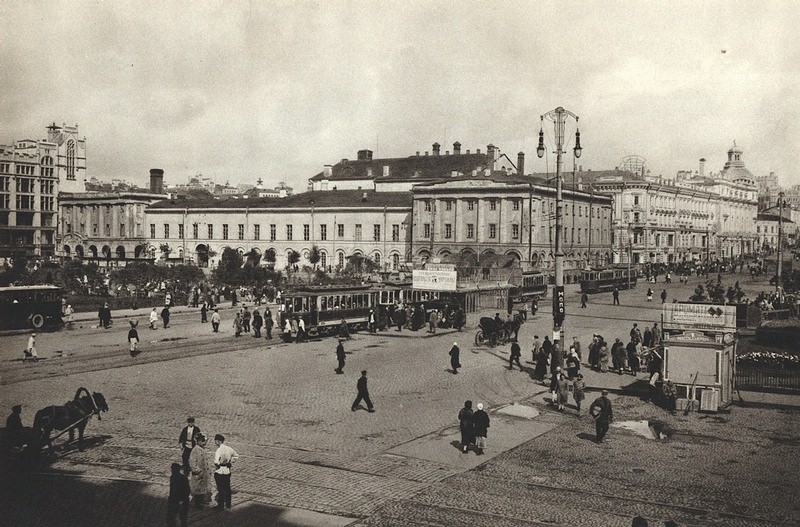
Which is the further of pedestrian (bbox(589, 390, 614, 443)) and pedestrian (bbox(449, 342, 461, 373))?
pedestrian (bbox(449, 342, 461, 373))

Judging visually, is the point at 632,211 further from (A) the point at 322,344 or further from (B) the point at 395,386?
(B) the point at 395,386

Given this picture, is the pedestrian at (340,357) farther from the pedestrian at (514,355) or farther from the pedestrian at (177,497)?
the pedestrian at (177,497)

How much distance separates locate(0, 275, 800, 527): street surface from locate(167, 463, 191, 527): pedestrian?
1.60 ft

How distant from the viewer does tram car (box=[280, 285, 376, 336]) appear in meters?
32.9

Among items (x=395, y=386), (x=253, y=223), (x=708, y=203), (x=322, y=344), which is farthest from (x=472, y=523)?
(x=708, y=203)

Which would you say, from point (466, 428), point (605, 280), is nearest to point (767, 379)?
point (466, 428)

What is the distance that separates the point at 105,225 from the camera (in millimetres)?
98750

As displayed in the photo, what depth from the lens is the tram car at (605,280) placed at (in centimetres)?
5906

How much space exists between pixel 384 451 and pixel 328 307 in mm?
19021

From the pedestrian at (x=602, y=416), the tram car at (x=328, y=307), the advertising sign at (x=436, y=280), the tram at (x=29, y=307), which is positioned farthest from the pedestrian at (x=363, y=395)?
the tram at (x=29, y=307)

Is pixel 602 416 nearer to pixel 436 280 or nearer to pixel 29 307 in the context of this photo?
pixel 436 280

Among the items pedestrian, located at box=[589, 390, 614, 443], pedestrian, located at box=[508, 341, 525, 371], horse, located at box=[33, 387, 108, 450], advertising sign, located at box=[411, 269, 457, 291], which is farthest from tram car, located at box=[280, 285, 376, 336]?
pedestrian, located at box=[589, 390, 614, 443]

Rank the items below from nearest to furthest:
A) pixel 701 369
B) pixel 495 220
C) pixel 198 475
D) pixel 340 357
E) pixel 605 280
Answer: pixel 198 475, pixel 701 369, pixel 340 357, pixel 605 280, pixel 495 220

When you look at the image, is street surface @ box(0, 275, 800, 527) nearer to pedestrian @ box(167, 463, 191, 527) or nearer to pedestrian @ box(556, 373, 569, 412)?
pedestrian @ box(167, 463, 191, 527)
